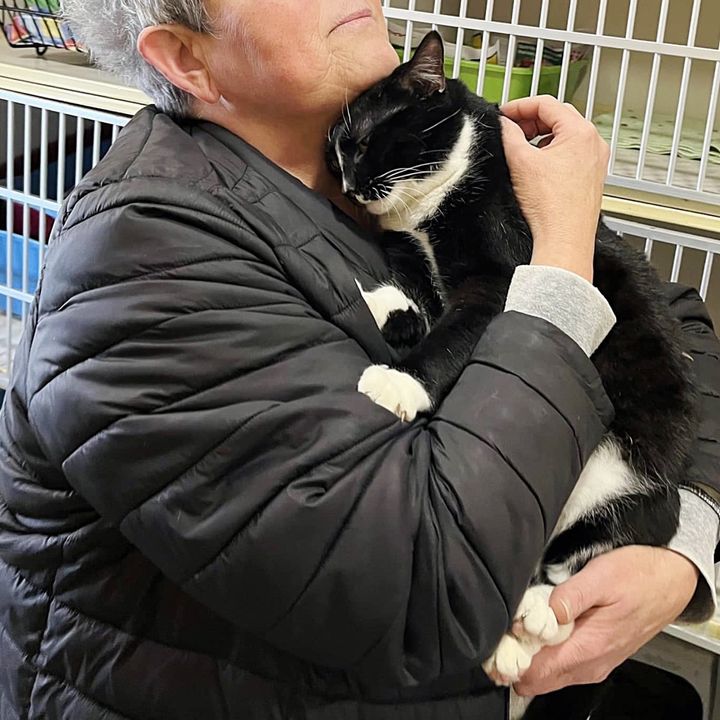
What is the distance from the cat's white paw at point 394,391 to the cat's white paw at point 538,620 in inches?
7.7

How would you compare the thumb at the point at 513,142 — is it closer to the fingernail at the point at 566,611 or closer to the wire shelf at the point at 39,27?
the fingernail at the point at 566,611

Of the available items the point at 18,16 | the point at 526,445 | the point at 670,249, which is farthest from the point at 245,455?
the point at 18,16

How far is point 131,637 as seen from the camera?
2.78 feet

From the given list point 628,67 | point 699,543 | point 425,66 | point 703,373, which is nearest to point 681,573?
point 699,543

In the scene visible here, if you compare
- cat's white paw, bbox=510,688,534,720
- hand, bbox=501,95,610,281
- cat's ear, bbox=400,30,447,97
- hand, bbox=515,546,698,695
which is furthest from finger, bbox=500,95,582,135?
cat's white paw, bbox=510,688,534,720

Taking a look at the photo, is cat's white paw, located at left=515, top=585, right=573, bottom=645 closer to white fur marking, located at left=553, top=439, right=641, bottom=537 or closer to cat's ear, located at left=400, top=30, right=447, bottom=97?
white fur marking, located at left=553, top=439, right=641, bottom=537

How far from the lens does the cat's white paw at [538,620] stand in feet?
2.72

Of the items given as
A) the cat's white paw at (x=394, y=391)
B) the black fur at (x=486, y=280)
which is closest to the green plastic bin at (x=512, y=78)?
the black fur at (x=486, y=280)

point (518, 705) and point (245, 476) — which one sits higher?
point (245, 476)

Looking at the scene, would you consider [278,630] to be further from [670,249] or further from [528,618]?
[670,249]

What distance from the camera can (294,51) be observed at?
966 millimetres

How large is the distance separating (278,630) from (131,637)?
198 mm

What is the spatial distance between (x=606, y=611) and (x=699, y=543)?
152 millimetres

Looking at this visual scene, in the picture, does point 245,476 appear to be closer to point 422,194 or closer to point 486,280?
point 486,280
